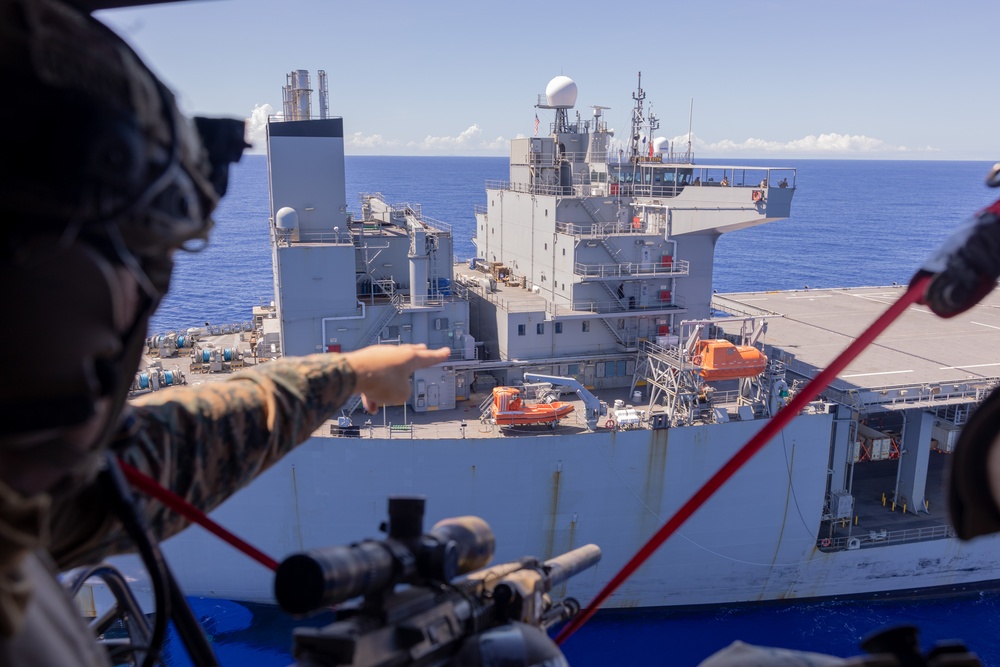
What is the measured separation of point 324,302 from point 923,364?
1574 centimetres

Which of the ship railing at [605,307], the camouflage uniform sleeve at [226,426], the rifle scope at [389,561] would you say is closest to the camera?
the rifle scope at [389,561]

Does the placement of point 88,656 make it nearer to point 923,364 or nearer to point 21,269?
point 21,269

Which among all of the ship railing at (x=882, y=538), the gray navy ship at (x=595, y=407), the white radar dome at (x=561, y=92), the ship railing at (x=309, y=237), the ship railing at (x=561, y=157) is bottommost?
the ship railing at (x=882, y=538)

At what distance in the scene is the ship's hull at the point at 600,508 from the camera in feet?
50.1

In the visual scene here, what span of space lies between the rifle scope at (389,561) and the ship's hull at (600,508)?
12888 millimetres

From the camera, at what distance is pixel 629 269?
1889cm

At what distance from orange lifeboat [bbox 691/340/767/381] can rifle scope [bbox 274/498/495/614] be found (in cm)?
1503

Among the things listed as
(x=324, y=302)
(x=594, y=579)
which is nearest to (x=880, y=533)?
(x=594, y=579)

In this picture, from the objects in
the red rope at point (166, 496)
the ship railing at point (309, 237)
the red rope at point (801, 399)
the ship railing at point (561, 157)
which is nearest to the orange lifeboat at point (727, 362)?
the ship railing at point (561, 157)

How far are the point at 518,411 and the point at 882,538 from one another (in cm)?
921

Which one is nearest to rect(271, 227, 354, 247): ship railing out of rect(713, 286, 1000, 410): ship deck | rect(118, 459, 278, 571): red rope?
rect(713, 286, 1000, 410): ship deck

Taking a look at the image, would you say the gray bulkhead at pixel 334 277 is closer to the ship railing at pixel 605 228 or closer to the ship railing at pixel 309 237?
the ship railing at pixel 309 237

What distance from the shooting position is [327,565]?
71.1 inches

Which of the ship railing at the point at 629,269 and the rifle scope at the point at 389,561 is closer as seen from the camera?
the rifle scope at the point at 389,561
